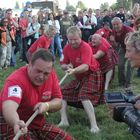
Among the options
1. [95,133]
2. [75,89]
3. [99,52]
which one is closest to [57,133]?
[95,133]

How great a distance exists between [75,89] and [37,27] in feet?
24.0

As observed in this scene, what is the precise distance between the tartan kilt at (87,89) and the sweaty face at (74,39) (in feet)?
1.78

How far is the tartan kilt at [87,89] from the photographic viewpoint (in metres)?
5.70

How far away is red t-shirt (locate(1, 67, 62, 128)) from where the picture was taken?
3344mm

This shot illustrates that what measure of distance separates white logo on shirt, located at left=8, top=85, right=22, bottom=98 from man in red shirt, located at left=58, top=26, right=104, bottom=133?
2005 millimetres

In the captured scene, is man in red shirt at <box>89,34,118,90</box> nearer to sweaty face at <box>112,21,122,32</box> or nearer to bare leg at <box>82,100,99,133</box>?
sweaty face at <box>112,21,122,32</box>

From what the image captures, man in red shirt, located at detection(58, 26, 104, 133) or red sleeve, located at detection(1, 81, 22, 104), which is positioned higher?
red sleeve, located at detection(1, 81, 22, 104)

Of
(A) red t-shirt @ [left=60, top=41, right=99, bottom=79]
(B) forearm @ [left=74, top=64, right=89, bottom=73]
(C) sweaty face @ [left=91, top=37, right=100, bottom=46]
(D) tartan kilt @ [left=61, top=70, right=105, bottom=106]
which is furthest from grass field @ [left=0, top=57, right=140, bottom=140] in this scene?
(C) sweaty face @ [left=91, top=37, right=100, bottom=46]

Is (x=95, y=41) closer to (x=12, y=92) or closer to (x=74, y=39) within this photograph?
(x=74, y=39)

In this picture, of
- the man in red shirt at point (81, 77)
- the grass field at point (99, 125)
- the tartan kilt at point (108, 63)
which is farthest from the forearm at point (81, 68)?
the tartan kilt at point (108, 63)

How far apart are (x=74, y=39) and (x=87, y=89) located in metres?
0.78

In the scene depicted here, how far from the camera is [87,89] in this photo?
5707mm

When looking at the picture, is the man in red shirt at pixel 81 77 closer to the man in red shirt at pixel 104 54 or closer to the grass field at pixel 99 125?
the grass field at pixel 99 125

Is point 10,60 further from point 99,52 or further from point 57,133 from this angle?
point 57,133
